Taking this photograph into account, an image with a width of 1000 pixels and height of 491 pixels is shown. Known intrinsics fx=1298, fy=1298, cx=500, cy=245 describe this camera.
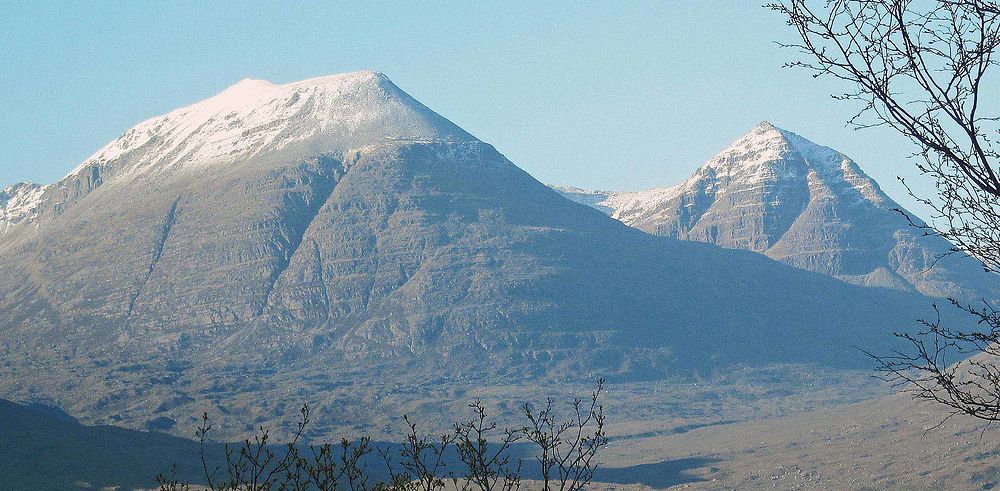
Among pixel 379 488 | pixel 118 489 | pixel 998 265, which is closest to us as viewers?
pixel 998 265

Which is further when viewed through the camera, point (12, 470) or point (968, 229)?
point (12, 470)

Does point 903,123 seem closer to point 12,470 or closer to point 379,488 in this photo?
point 379,488

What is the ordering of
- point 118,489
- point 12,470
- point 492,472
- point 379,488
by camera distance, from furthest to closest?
point 12,470 < point 118,489 < point 379,488 < point 492,472

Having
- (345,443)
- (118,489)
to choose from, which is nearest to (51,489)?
(118,489)

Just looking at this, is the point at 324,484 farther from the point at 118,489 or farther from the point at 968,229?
the point at 118,489

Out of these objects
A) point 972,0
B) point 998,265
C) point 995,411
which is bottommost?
point 995,411

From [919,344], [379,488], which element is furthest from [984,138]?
[379,488]

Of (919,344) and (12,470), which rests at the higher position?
(919,344)

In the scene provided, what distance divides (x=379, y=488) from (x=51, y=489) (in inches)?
7063

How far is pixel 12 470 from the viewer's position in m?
199

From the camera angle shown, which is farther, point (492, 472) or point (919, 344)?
point (492, 472)

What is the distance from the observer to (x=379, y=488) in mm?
24500

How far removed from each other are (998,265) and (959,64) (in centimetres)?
339

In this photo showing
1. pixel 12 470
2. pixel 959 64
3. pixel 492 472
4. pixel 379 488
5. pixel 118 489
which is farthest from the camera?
pixel 12 470
